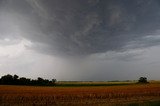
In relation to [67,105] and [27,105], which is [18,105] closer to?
[27,105]

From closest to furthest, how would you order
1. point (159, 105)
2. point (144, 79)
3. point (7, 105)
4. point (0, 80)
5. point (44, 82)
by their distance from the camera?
point (159, 105) → point (7, 105) → point (0, 80) → point (44, 82) → point (144, 79)

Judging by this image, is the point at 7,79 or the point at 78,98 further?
the point at 7,79

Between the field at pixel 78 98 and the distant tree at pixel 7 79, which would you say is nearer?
the field at pixel 78 98

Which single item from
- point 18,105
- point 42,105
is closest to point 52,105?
point 42,105

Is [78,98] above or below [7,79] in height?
below

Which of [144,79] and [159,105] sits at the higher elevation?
[144,79]

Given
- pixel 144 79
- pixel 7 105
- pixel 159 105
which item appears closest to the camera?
pixel 159 105

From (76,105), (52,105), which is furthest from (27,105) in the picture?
(76,105)

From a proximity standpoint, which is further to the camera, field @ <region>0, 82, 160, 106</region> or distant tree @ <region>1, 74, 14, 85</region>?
distant tree @ <region>1, 74, 14, 85</region>

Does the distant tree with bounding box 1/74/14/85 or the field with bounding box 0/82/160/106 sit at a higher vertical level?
the distant tree with bounding box 1/74/14/85

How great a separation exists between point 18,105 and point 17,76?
251 feet

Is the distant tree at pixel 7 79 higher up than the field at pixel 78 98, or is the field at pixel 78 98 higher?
the distant tree at pixel 7 79

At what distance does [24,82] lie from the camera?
360ft

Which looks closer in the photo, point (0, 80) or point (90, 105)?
point (90, 105)
